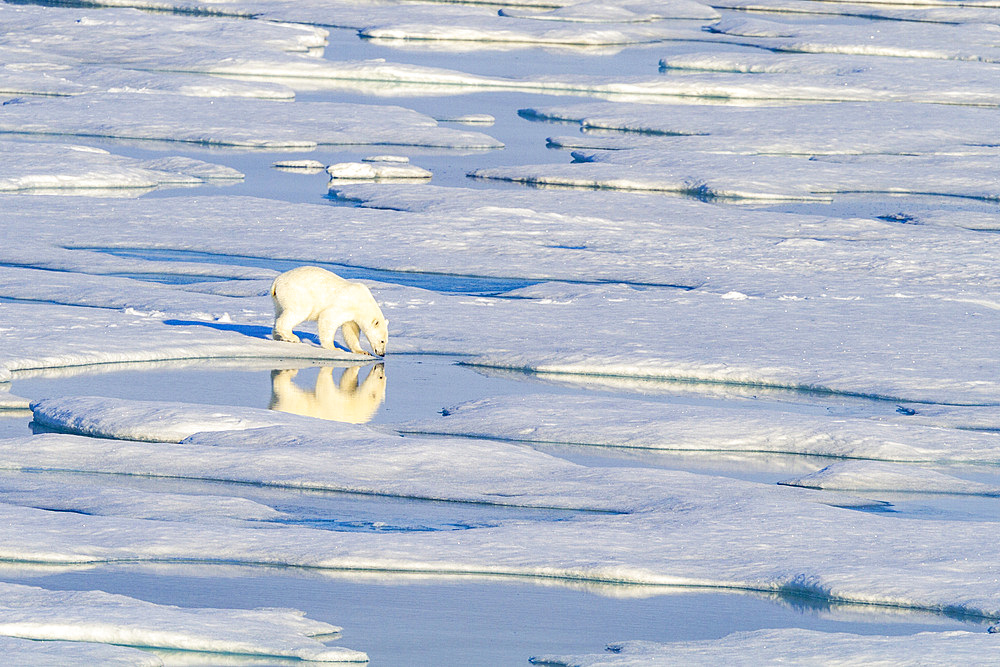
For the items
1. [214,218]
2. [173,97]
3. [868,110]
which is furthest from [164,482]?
[868,110]

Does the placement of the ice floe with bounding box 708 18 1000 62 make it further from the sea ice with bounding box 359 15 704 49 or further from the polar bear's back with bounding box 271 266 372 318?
the polar bear's back with bounding box 271 266 372 318

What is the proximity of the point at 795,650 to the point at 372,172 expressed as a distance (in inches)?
401

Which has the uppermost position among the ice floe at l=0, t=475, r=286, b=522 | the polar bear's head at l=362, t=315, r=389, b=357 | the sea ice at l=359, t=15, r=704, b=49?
the sea ice at l=359, t=15, r=704, b=49

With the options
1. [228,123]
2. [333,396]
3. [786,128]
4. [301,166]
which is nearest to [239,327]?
[333,396]

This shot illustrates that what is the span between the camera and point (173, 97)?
17.3m

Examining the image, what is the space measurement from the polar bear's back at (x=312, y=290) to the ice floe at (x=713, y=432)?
1.20 m

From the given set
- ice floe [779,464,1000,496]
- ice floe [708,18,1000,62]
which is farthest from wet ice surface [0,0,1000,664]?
ice floe [708,18,1000,62]

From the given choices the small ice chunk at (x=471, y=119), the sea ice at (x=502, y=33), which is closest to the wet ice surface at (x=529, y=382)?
the small ice chunk at (x=471, y=119)

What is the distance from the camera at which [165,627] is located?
455cm

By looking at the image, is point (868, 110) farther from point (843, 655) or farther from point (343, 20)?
point (843, 655)

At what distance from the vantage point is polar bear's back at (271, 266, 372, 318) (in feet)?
27.0

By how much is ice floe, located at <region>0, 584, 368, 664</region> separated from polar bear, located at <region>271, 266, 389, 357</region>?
3.60 metres

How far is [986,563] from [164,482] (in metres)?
2.89

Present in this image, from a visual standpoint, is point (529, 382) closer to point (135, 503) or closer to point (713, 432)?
point (713, 432)
